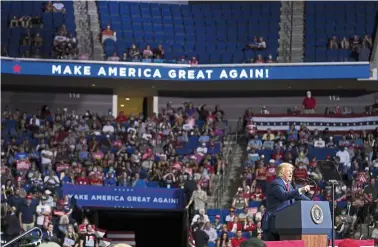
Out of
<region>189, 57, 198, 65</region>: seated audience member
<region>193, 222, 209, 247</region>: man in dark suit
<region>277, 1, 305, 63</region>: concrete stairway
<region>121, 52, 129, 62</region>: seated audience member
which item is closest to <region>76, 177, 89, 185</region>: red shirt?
<region>193, 222, 209, 247</region>: man in dark suit

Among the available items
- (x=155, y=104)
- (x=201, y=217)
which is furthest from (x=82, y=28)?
(x=201, y=217)

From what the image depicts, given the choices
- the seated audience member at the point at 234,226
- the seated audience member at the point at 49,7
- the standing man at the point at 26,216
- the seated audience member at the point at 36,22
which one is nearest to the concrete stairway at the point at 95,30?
the seated audience member at the point at 49,7

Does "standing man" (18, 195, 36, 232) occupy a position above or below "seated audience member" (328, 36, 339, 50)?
below

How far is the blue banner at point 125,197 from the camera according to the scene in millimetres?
23641

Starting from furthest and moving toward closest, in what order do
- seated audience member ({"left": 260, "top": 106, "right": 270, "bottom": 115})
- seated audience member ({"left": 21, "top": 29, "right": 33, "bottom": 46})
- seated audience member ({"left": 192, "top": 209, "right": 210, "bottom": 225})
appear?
seated audience member ({"left": 21, "top": 29, "right": 33, "bottom": 46}) → seated audience member ({"left": 260, "top": 106, "right": 270, "bottom": 115}) → seated audience member ({"left": 192, "top": 209, "right": 210, "bottom": 225})

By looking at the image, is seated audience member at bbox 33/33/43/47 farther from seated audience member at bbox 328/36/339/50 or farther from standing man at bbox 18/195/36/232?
seated audience member at bbox 328/36/339/50

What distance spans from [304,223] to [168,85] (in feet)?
Answer: 72.9

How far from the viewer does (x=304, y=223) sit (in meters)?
8.80

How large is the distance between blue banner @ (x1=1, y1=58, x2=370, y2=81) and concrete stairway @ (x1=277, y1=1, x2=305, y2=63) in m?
0.97

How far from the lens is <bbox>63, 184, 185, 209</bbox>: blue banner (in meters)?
23.6

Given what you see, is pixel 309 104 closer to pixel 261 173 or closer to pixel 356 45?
pixel 356 45

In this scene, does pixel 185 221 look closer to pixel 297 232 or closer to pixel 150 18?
pixel 150 18

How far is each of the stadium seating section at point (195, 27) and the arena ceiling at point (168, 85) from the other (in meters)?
1.10

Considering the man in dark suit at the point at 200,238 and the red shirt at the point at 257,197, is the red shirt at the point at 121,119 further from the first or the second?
→ the man in dark suit at the point at 200,238
